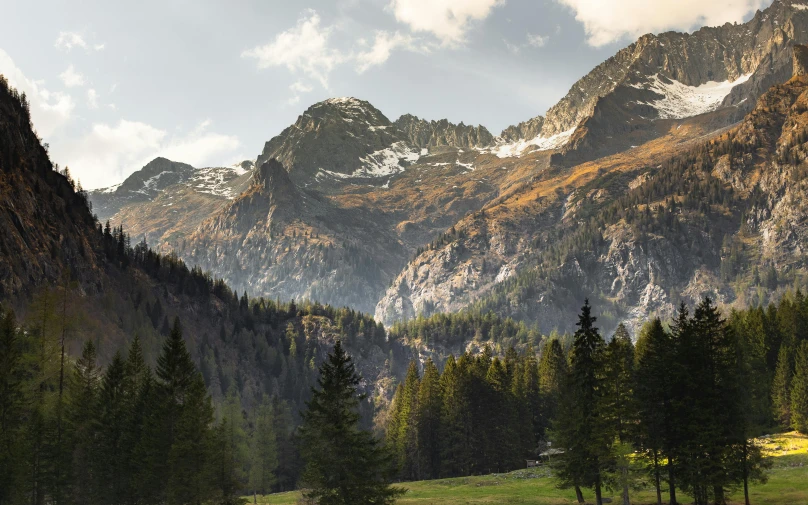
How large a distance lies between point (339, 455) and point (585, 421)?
20532mm

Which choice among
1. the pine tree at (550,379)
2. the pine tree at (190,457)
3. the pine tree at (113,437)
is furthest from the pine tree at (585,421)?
the pine tree at (550,379)

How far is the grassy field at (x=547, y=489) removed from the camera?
62.3 m

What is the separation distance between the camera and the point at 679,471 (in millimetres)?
55750

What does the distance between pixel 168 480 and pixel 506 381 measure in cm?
6988

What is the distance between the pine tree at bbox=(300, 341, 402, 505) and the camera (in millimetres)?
49438

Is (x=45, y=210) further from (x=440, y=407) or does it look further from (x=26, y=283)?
(x=440, y=407)

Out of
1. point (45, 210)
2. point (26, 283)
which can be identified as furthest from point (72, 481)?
point (45, 210)

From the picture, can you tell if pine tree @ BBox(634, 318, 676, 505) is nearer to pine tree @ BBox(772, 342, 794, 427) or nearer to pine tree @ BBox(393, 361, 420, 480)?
pine tree @ BBox(393, 361, 420, 480)

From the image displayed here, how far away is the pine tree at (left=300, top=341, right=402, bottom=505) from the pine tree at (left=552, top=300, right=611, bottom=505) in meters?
16.3

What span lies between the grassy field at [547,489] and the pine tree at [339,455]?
19031 millimetres

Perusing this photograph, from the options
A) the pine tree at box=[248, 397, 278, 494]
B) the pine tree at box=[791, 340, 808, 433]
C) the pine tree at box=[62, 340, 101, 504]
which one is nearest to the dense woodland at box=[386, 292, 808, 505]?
the pine tree at box=[62, 340, 101, 504]

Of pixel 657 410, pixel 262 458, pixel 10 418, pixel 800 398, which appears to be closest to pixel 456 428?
pixel 262 458

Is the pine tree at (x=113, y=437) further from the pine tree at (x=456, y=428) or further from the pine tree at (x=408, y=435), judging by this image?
the pine tree at (x=456, y=428)

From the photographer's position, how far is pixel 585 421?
56844 mm
